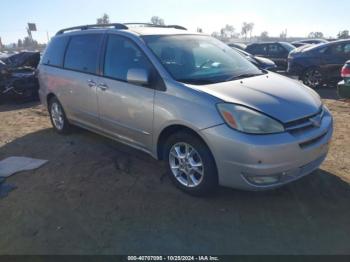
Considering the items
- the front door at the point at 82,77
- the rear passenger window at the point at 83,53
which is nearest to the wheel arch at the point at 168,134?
the front door at the point at 82,77

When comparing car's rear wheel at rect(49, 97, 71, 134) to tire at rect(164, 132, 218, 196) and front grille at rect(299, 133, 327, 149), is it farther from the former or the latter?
front grille at rect(299, 133, 327, 149)

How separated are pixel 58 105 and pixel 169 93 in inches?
123

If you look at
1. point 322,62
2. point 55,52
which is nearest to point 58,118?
point 55,52

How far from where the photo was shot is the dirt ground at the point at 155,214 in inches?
119

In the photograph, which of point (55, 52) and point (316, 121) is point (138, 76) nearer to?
point (316, 121)

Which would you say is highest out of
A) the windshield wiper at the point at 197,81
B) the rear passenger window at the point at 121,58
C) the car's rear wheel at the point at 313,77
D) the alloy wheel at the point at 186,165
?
the rear passenger window at the point at 121,58

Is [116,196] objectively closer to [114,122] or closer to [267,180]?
[114,122]

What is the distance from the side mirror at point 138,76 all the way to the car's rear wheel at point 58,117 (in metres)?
2.52

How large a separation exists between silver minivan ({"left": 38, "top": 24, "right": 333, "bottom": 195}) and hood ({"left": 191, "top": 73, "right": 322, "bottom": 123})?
0.04ft

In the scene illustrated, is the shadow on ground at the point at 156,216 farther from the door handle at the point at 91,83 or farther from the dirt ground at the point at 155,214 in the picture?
the door handle at the point at 91,83

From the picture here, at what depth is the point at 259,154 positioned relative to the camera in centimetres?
313

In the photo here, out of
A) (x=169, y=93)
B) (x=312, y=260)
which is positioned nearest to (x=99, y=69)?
(x=169, y=93)

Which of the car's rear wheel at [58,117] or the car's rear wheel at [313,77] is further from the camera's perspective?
the car's rear wheel at [313,77]

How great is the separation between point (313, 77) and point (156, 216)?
9432mm
